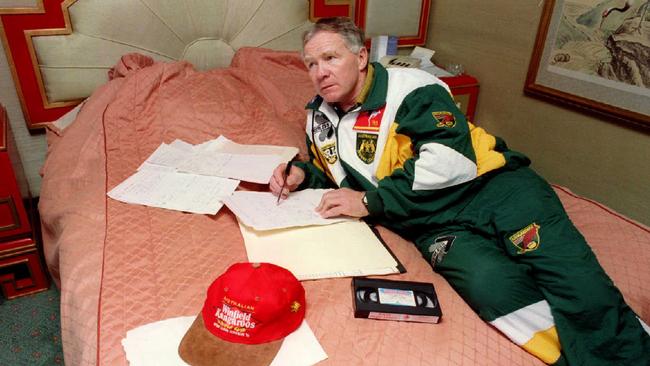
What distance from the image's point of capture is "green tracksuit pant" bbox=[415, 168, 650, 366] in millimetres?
847

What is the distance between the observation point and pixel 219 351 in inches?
29.7

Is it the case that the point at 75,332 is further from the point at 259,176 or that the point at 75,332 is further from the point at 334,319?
the point at 259,176

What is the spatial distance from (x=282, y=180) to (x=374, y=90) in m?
0.38

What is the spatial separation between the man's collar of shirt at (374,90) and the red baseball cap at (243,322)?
2.03 feet

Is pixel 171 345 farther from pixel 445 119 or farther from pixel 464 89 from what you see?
pixel 464 89

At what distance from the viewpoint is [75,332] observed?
0.87 m

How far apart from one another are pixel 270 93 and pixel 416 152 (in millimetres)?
884

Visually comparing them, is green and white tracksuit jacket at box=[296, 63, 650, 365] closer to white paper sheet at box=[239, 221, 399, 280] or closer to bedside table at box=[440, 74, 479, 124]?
white paper sheet at box=[239, 221, 399, 280]

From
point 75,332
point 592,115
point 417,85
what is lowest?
point 75,332

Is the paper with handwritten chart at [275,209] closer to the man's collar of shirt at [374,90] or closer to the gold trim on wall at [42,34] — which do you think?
the man's collar of shirt at [374,90]

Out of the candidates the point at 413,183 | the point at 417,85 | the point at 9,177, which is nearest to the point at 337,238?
the point at 413,183

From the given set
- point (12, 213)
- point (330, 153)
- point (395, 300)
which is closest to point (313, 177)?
point (330, 153)

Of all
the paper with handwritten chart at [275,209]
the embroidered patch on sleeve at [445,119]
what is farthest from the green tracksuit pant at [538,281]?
the paper with handwritten chart at [275,209]

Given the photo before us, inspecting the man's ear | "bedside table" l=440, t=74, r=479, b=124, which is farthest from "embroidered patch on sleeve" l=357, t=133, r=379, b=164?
"bedside table" l=440, t=74, r=479, b=124
